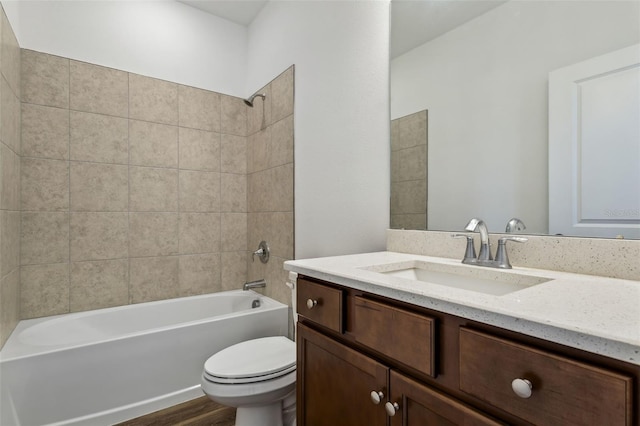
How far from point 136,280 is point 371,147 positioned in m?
1.87

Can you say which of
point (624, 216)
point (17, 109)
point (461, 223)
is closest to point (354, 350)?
point (461, 223)

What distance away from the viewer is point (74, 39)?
2.03 m

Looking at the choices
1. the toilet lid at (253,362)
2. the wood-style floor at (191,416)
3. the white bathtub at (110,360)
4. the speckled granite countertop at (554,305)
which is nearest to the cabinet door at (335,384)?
the speckled granite countertop at (554,305)

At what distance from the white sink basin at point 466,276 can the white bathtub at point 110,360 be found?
1183 mm

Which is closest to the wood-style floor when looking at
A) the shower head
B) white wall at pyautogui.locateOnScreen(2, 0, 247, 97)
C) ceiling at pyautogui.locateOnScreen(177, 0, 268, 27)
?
the shower head

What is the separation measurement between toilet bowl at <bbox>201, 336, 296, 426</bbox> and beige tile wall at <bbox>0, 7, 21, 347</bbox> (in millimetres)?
1084

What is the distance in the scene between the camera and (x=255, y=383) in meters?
1.38

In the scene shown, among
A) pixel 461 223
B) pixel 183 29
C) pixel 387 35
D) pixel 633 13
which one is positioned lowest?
pixel 461 223

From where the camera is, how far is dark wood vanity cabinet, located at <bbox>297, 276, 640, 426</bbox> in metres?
0.49

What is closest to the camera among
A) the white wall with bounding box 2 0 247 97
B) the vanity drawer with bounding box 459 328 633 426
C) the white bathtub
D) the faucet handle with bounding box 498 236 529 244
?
the vanity drawer with bounding box 459 328 633 426

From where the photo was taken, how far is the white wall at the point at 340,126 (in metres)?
1.61

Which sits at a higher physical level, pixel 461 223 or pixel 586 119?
pixel 586 119

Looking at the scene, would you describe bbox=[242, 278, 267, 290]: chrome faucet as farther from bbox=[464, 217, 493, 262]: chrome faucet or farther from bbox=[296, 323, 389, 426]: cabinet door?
bbox=[464, 217, 493, 262]: chrome faucet

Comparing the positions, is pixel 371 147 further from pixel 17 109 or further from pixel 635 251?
pixel 17 109
